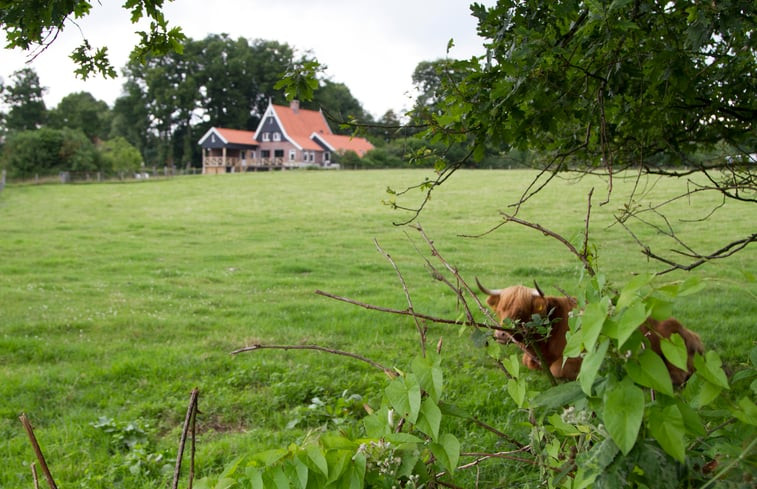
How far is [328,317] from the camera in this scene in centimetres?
840

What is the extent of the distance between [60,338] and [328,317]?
365cm

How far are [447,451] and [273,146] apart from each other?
71368mm

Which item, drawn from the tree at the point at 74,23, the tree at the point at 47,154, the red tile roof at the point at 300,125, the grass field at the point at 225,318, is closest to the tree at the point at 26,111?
the tree at the point at 47,154

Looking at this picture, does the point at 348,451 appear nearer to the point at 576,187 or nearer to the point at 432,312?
the point at 432,312

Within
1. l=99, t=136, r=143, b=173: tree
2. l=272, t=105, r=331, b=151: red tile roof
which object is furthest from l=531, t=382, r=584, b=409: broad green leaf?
l=272, t=105, r=331, b=151: red tile roof

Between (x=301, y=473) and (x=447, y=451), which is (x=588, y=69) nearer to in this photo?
(x=447, y=451)

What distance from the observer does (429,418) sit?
4.30 ft

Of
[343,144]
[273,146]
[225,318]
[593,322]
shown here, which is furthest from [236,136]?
[593,322]

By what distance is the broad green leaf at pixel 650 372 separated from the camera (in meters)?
1.00

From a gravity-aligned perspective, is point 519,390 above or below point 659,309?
below

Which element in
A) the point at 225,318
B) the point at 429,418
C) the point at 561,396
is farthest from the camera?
the point at 225,318

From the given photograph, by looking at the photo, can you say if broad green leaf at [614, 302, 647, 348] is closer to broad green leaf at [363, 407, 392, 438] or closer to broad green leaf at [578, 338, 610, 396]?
broad green leaf at [578, 338, 610, 396]

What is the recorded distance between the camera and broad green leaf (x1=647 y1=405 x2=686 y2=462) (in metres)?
1.01

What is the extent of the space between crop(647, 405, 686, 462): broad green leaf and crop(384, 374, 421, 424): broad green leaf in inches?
19.2
